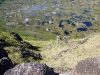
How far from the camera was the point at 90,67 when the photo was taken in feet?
81.0

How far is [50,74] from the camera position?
70.4ft

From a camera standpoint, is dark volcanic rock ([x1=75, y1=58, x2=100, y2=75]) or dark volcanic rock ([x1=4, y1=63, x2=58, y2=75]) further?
dark volcanic rock ([x1=75, y1=58, x2=100, y2=75])

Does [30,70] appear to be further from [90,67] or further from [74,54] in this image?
[74,54]

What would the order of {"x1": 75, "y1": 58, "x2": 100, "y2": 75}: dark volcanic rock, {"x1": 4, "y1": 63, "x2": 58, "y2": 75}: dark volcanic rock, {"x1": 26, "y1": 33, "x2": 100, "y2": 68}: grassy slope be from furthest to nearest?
{"x1": 26, "y1": 33, "x2": 100, "y2": 68}: grassy slope
{"x1": 75, "y1": 58, "x2": 100, "y2": 75}: dark volcanic rock
{"x1": 4, "y1": 63, "x2": 58, "y2": 75}: dark volcanic rock

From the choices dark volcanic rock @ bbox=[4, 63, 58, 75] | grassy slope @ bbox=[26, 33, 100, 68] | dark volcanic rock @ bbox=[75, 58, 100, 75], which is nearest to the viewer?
dark volcanic rock @ bbox=[4, 63, 58, 75]

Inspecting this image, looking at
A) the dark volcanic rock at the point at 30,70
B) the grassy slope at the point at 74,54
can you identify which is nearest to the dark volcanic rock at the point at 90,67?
the dark volcanic rock at the point at 30,70

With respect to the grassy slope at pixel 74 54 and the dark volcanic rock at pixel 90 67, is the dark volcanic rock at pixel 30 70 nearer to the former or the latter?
the dark volcanic rock at pixel 90 67

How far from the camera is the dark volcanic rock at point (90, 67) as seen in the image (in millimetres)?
24358

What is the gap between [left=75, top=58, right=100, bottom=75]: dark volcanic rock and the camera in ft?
79.9

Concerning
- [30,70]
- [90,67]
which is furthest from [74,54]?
[30,70]

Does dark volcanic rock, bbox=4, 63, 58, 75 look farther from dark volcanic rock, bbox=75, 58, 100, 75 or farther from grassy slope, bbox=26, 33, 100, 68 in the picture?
grassy slope, bbox=26, 33, 100, 68

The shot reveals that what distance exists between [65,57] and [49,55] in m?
9.36

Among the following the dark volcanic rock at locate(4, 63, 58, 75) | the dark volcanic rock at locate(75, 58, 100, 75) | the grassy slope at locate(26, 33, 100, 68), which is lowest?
the grassy slope at locate(26, 33, 100, 68)

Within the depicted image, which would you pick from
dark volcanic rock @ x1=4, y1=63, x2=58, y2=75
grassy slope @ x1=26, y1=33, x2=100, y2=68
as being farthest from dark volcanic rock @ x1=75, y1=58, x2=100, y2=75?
grassy slope @ x1=26, y1=33, x2=100, y2=68
